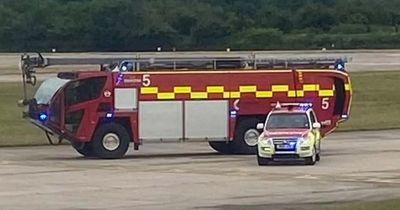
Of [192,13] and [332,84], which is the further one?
[192,13]

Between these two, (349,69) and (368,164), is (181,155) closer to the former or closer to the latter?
(368,164)

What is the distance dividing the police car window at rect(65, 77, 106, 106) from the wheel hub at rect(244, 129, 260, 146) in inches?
173

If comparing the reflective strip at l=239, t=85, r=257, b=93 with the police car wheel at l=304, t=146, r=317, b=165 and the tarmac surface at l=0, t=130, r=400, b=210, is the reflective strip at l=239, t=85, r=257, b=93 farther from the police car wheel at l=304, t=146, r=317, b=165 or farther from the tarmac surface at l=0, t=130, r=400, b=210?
the police car wheel at l=304, t=146, r=317, b=165

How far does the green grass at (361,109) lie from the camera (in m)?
44.4

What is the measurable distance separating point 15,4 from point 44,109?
92821 mm

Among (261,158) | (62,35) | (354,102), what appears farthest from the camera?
(62,35)

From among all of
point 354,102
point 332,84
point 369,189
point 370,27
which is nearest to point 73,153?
point 332,84

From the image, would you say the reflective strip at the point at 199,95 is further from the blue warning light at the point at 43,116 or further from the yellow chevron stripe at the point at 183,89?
the blue warning light at the point at 43,116

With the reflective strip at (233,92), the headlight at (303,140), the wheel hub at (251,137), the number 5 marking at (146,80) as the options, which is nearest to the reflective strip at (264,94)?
the reflective strip at (233,92)

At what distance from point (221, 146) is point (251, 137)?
1855 mm

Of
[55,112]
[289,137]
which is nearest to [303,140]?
[289,137]

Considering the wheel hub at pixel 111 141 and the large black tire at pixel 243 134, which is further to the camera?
the large black tire at pixel 243 134

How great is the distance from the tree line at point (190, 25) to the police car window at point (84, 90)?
7214 centimetres

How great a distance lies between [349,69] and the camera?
7525cm
